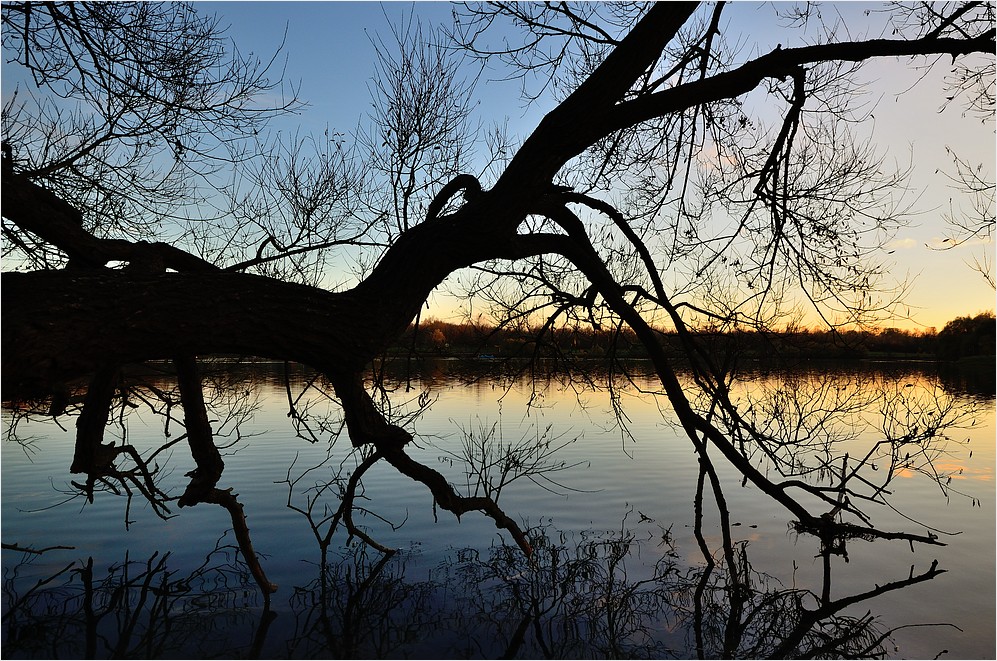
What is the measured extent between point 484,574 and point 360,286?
424 centimetres

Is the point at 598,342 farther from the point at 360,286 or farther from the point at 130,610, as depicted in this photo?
the point at 130,610

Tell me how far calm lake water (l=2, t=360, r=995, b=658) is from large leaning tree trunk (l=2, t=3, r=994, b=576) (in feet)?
2.73

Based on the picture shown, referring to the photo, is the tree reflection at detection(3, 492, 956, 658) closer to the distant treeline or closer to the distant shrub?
the distant treeline

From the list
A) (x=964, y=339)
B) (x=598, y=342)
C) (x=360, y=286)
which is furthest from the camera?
(x=964, y=339)

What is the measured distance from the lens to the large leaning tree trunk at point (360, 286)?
109 inches

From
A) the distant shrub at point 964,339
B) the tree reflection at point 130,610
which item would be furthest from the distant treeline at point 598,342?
the distant shrub at point 964,339

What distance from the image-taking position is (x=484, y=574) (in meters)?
6.86

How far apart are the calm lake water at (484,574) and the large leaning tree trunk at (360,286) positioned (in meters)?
0.83

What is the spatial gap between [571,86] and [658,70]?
0.61 m

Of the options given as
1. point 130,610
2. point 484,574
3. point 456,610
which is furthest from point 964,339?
point 130,610

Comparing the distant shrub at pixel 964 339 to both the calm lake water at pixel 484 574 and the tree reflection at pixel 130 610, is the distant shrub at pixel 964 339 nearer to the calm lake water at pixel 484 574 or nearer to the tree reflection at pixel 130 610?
the calm lake water at pixel 484 574

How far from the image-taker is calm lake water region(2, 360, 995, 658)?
5.41 metres

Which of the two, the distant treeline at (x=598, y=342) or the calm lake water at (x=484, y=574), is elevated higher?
the distant treeline at (x=598, y=342)

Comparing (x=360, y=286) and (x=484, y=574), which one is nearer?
(x=360, y=286)
